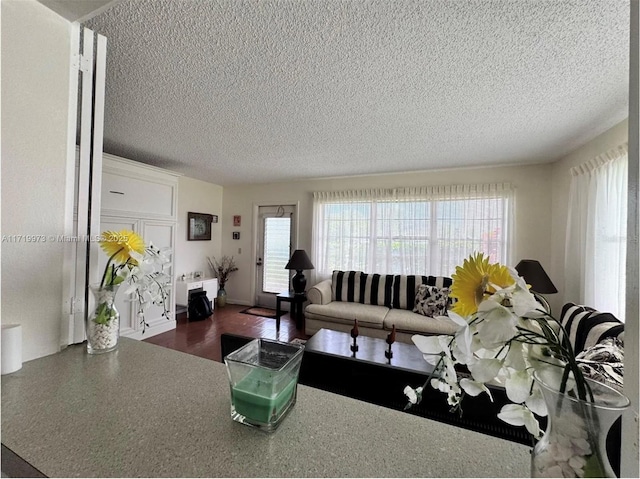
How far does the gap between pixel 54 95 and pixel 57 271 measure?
58 centimetres

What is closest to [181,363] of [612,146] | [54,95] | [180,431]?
[180,431]

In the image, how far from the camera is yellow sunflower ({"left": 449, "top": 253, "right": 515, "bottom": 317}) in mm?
459

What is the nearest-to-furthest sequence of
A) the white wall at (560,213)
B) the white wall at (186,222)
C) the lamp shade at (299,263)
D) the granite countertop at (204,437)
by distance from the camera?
1. the granite countertop at (204,437)
2. the white wall at (560,213)
3. the lamp shade at (299,263)
4. the white wall at (186,222)

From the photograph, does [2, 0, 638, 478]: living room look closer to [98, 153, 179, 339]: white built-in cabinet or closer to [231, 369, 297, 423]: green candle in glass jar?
[98, 153, 179, 339]: white built-in cabinet

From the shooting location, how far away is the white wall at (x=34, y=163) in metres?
0.77

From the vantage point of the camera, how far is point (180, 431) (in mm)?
565

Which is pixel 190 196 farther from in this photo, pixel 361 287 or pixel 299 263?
pixel 361 287

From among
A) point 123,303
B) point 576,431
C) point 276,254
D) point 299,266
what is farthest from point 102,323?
point 276,254

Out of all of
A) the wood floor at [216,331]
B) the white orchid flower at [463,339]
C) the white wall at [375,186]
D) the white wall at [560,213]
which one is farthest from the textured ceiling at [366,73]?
the wood floor at [216,331]

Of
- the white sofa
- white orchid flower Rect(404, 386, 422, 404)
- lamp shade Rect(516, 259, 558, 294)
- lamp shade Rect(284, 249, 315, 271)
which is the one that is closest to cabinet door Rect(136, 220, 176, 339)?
lamp shade Rect(284, 249, 315, 271)

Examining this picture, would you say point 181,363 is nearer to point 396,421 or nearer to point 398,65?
point 396,421

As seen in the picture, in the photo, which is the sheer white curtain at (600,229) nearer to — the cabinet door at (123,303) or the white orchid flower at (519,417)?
the white orchid flower at (519,417)

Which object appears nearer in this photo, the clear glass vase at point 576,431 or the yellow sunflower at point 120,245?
the clear glass vase at point 576,431

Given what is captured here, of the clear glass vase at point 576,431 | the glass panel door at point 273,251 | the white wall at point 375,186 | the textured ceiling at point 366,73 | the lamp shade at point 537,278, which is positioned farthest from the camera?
the glass panel door at point 273,251
